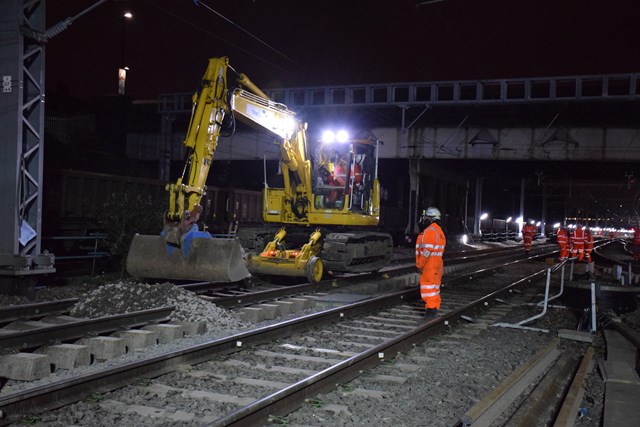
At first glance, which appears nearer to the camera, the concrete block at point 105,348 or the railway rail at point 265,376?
the railway rail at point 265,376

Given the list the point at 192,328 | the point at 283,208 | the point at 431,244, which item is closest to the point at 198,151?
the point at 192,328

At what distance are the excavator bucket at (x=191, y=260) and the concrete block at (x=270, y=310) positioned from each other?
929 mm

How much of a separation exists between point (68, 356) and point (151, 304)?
2691 millimetres

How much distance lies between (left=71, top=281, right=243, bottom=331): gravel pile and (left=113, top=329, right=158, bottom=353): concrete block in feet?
3.21

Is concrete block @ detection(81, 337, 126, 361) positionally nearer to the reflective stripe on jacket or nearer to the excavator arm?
the excavator arm

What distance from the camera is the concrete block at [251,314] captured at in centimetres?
880

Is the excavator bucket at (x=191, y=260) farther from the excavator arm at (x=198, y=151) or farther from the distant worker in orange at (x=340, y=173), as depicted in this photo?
the distant worker in orange at (x=340, y=173)

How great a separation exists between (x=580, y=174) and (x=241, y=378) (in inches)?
1841

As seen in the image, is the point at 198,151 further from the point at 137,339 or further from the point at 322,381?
the point at 322,381

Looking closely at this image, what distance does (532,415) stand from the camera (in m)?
5.12

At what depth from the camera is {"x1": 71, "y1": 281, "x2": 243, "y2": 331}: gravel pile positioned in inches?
319

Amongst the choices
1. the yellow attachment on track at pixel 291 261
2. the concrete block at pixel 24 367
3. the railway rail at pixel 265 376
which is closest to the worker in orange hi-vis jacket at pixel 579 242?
the yellow attachment on track at pixel 291 261

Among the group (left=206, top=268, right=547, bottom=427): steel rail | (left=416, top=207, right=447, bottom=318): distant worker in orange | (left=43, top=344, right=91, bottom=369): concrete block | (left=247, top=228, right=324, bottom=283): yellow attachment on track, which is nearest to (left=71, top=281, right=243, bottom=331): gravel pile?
(left=43, top=344, right=91, bottom=369): concrete block

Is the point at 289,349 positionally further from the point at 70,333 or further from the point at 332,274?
the point at 332,274
